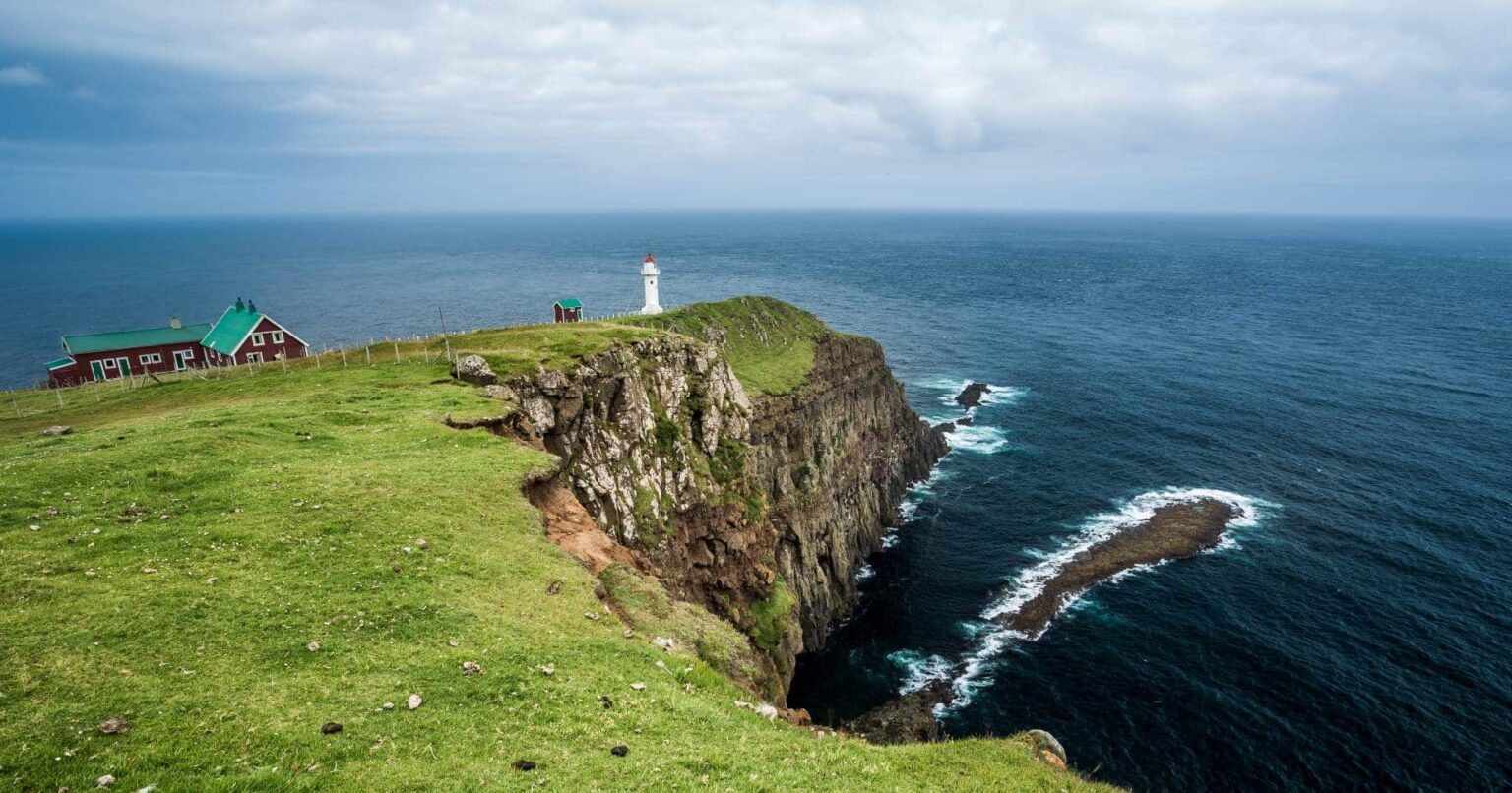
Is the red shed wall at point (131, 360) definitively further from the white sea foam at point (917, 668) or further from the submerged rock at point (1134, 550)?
the submerged rock at point (1134, 550)

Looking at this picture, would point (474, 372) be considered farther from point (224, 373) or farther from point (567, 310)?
point (567, 310)

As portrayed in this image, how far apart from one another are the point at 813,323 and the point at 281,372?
63.4 metres

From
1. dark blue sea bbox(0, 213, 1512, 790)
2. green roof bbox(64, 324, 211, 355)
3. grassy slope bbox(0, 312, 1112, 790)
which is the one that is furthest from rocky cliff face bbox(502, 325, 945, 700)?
green roof bbox(64, 324, 211, 355)

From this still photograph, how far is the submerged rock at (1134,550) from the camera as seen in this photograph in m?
62.3

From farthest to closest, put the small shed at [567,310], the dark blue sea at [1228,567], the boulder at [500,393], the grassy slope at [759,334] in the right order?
the small shed at [567,310], the grassy slope at [759,334], the dark blue sea at [1228,567], the boulder at [500,393]

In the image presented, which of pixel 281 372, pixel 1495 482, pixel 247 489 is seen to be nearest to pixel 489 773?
pixel 247 489

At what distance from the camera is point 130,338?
65.8 metres

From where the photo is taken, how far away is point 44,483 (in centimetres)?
2434

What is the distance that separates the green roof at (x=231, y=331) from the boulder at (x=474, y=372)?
125 ft

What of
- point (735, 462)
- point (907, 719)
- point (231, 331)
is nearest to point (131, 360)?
point (231, 331)

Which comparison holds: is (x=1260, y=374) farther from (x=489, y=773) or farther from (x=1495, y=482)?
(x=489, y=773)

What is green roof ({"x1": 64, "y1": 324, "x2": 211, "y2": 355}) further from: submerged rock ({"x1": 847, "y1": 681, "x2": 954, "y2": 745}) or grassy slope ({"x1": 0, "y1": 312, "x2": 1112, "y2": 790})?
submerged rock ({"x1": 847, "y1": 681, "x2": 954, "y2": 745})

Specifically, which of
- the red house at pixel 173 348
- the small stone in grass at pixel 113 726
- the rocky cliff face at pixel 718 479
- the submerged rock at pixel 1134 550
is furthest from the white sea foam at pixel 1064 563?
the red house at pixel 173 348

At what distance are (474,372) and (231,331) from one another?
44175mm
